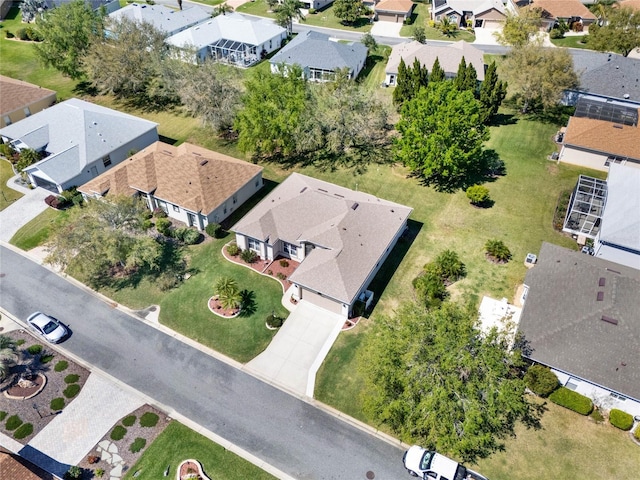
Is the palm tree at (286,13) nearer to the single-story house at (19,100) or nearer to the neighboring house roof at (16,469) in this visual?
the single-story house at (19,100)

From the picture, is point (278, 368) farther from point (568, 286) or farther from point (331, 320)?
point (568, 286)

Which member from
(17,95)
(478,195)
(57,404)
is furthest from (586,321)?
(17,95)

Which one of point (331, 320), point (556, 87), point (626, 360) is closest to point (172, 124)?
point (331, 320)

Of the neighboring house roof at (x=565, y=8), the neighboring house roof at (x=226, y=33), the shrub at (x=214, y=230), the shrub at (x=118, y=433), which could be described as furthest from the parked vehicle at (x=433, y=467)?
the neighboring house roof at (x=565, y=8)

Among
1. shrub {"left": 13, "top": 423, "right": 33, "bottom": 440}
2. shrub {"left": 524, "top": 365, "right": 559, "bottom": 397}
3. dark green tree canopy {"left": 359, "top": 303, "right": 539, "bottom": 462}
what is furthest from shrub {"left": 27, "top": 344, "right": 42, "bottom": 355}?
shrub {"left": 524, "top": 365, "right": 559, "bottom": 397}

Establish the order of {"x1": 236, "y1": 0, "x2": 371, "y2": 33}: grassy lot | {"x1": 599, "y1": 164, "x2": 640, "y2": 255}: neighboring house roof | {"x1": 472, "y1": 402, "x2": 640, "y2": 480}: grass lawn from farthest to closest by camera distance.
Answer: {"x1": 236, "y1": 0, "x2": 371, "y2": 33}: grassy lot < {"x1": 599, "y1": 164, "x2": 640, "y2": 255}: neighboring house roof < {"x1": 472, "y1": 402, "x2": 640, "y2": 480}: grass lawn

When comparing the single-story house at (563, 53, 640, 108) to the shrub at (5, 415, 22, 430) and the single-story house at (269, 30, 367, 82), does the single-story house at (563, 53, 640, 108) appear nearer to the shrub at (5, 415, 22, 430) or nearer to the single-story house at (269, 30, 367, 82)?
the single-story house at (269, 30, 367, 82)
